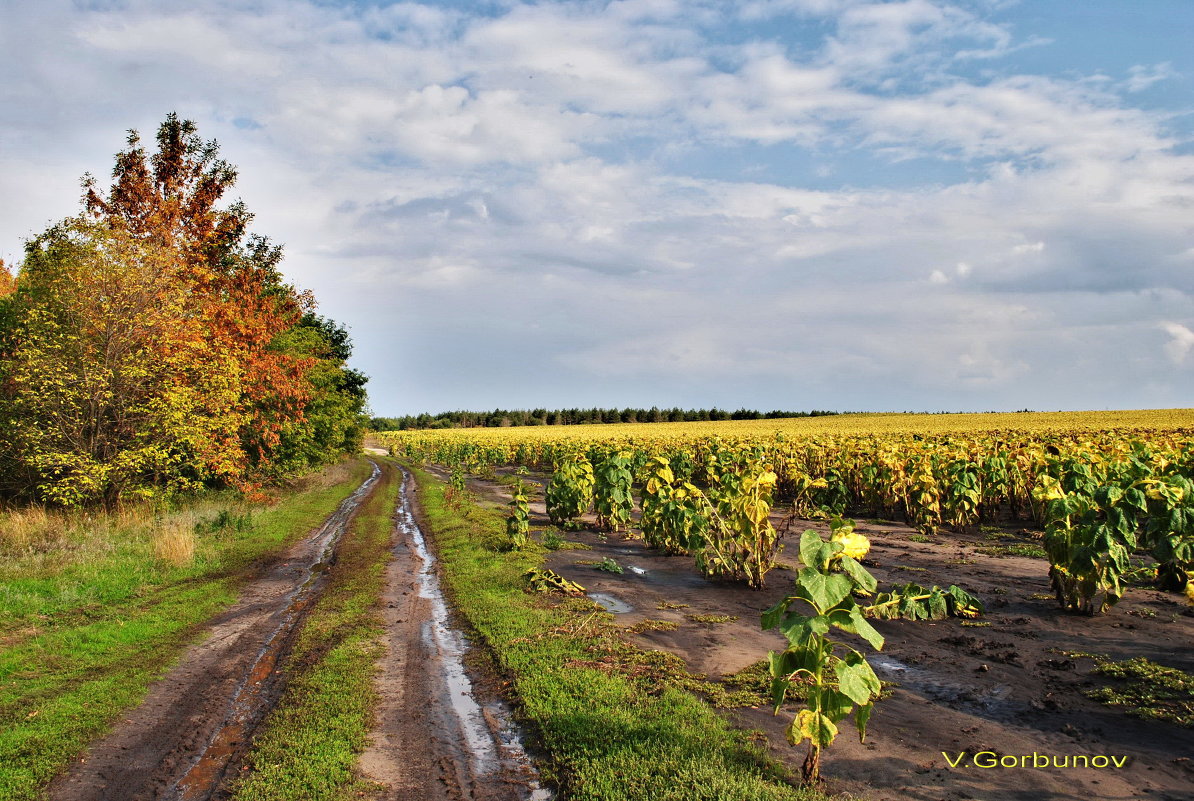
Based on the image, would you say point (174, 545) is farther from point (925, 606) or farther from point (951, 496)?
point (951, 496)

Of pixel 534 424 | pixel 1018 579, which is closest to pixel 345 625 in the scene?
pixel 1018 579

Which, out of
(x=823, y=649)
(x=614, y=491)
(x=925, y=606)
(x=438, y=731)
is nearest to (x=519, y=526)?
(x=614, y=491)

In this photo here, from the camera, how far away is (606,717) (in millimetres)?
5953

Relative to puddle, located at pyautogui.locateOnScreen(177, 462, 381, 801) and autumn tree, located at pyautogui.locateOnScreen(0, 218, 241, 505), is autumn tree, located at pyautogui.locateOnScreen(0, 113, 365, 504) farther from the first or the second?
puddle, located at pyautogui.locateOnScreen(177, 462, 381, 801)

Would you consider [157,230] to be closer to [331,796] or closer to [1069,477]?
[331,796]

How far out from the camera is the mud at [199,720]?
5203 mm

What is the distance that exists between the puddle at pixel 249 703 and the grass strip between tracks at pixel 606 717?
92.3 inches

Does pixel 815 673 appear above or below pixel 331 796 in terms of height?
above

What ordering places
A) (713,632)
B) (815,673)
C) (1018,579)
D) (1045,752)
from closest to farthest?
(815,673)
(1045,752)
(713,632)
(1018,579)

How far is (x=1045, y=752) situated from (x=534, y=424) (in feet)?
349

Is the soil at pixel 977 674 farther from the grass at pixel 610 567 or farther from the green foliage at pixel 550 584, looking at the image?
the green foliage at pixel 550 584

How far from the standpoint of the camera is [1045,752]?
5.44m

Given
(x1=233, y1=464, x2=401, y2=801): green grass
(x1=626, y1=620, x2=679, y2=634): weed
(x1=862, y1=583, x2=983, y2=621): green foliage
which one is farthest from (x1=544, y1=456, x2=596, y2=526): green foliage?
(x1=862, y1=583, x2=983, y2=621): green foliage

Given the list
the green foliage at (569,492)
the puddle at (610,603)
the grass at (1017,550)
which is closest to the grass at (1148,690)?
the puddle at (610,603)
